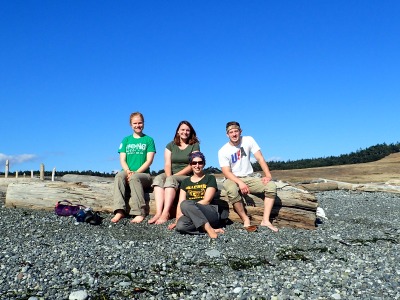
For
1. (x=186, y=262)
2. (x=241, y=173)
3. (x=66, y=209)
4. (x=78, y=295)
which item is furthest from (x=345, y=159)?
(x=78, y=295)

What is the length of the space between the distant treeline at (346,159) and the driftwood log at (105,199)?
23.1 m

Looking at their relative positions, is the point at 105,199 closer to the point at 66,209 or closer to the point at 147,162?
the point at 66,209

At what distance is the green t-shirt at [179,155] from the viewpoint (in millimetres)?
10078

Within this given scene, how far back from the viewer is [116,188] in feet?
33.0

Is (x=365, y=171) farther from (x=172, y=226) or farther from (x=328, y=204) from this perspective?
(x=172, y=226)

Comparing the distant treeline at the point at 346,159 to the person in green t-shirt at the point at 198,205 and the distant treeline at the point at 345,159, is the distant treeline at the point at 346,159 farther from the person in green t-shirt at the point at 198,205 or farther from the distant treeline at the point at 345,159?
the person in green t-shirt at the point at 198,205

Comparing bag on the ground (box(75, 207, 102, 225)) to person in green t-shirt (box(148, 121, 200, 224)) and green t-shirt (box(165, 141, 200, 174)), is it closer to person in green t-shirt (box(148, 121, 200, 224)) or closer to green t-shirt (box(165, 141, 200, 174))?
person in green t-shirt (box(148, 121, 200, 224))

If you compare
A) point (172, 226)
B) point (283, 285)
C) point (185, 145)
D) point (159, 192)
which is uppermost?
point (185, 145)

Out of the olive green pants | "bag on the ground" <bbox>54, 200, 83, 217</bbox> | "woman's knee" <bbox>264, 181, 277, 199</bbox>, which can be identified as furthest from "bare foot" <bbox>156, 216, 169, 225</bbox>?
"woman's knee" <bbox>264, 181, 277, 199</bbox>

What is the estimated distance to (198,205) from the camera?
8867 mm

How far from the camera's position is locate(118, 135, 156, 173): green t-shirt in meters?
10.3

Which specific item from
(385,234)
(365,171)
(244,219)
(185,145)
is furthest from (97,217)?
(365,171)

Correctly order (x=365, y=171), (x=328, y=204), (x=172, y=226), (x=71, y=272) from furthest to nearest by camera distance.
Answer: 1. (x=365, y=171)
2. (x=328, y=204)
3. (x=172, y=226)
4. (x=71, y=272)

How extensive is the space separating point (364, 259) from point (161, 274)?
3.59m
